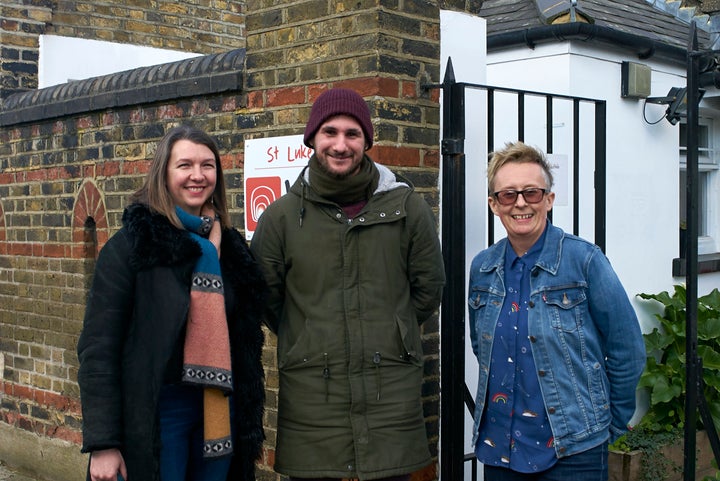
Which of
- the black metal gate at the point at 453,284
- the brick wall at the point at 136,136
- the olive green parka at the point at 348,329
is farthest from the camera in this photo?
the brick wall at the point at 136,136

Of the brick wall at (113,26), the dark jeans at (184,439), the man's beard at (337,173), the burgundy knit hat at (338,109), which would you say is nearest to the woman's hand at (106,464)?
the dark jeans at (184,439)

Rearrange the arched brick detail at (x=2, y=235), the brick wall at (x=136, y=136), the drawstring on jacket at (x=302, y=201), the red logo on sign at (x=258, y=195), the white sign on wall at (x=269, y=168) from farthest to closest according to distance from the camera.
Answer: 1. the arched brick detail at (x=2, y=235)
2. the red logo on sign at (x=258, y=195)
3. the white sign on wall at (x=269, y=168)
4. the brick wall at (x=136, y=136)
5. the drawstring on jacket at (x=302, y=201)

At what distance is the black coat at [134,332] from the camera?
3000mm

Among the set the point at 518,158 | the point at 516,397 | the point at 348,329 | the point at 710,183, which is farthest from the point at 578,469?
the point at 710,183

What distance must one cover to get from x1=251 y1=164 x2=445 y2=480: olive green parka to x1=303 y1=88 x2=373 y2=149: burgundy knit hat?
20cm

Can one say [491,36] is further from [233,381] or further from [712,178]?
[233,381]

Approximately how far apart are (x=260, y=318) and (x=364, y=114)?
81 centimetres

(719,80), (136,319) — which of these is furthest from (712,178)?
(136,319)

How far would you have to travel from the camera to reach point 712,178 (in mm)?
7820

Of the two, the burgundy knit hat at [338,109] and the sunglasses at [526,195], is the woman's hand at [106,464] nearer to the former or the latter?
the burgundy knit hat at [338,109]

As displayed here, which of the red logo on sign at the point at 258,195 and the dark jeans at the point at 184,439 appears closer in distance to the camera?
the dark jeans at the point at 184,439

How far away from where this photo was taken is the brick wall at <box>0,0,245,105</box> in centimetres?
689

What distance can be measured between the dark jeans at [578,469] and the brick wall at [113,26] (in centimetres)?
520

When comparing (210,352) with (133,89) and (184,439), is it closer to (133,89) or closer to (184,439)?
(184,439)
